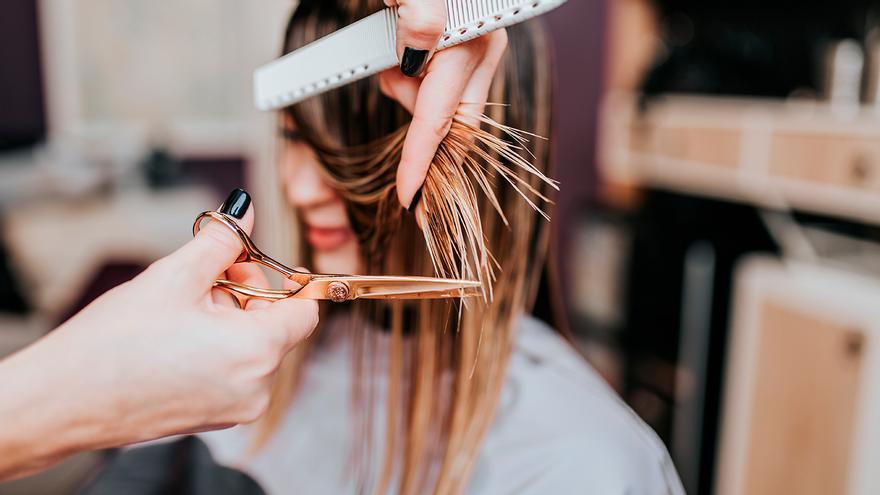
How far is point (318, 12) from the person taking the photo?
0.63 meters

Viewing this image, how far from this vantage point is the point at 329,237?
0.75m

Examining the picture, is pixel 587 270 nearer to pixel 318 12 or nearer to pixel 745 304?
pixel 745 304

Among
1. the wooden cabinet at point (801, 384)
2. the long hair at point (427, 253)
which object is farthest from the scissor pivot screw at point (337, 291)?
the wooden cabinet at point (801, 384)

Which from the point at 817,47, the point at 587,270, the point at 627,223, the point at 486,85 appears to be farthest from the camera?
the point at 587,270

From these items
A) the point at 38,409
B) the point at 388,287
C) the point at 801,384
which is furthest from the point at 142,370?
the point at 801,384

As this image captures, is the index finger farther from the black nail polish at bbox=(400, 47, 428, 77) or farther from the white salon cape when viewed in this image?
the white salon cape

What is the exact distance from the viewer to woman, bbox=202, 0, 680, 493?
0.63 meters

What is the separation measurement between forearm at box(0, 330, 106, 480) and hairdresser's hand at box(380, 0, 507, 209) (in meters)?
0.22

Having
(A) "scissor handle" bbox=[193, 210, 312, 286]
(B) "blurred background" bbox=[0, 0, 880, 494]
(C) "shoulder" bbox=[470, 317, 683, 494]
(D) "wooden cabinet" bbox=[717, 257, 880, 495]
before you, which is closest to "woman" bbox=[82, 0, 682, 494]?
(C) "shoulder" bbox=[470, 317, 683, 494]

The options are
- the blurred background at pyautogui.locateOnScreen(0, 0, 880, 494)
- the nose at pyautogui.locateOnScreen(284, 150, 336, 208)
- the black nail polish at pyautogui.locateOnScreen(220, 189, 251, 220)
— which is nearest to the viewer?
the black nail polish at pyautogui.locateOnScreen(220, 189, 251, 220)

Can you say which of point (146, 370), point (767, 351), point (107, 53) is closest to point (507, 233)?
point (146, 370)

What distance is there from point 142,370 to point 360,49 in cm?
25

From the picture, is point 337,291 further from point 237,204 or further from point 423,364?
point 423,364

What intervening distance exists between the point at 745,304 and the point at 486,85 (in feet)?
4.59
